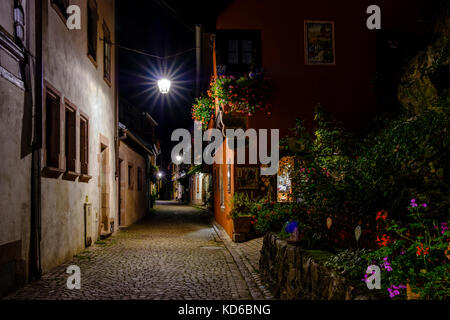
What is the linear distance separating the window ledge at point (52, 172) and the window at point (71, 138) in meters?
1.06

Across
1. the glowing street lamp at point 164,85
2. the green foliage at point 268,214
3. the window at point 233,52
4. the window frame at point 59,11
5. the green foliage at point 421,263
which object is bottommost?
the green foliage at point 268,214

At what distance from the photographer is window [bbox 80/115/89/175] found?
10.1 meters

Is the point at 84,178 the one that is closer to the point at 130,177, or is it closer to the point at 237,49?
the point at 237,49

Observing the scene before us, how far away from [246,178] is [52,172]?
18.2 ft

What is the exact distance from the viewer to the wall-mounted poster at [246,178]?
11.4m

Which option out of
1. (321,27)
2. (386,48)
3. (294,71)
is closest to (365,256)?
(294,71)

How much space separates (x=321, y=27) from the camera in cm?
1225

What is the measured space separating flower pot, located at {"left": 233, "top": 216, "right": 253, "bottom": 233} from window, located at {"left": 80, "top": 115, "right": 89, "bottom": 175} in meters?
4.24

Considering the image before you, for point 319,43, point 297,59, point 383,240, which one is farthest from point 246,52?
point 383,240

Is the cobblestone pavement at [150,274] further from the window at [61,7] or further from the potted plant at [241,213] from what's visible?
the window at [61,7]

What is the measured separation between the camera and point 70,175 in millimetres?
8695

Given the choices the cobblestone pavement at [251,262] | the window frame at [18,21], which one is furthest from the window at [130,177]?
the window frame at [18,21]

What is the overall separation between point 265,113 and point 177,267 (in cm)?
583
